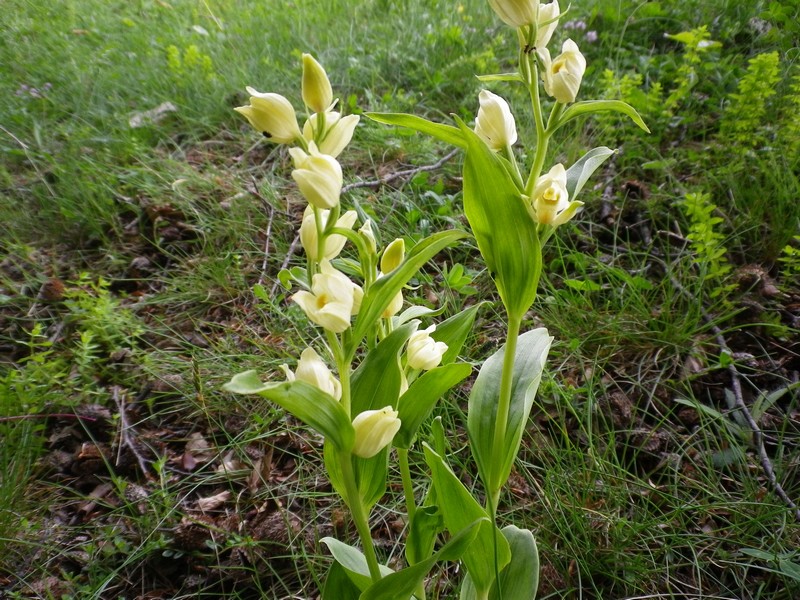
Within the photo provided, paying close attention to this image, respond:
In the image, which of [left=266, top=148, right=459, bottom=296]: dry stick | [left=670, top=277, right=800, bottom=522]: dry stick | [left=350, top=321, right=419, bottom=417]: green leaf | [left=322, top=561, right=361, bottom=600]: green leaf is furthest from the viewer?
[left=266, top=148, right=459, bottom=296]: dry stick

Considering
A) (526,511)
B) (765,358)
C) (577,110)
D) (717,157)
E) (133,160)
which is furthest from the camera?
(133,160)

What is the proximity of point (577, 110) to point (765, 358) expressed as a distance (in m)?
1.06

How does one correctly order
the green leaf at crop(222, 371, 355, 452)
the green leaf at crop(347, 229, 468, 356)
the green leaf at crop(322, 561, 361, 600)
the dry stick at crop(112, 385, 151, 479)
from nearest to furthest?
the green leaf at crop(222, 371, 355, 452) → the green leaf at crop(347, 229, 468, 356) → the green leaf at crop(322, 561, 361, 600) → the dry stick at crop(112, 385, 151, 479)

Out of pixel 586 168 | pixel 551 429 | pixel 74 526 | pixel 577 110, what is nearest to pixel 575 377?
pixel 551 429

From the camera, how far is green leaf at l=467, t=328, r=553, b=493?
0.88 m

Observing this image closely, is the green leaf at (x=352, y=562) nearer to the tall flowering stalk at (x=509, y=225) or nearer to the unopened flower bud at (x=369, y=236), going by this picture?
the tall flowering stalk at (x=509, y=225)

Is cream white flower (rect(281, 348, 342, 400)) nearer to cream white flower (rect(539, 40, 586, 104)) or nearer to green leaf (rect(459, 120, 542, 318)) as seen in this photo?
green leaf (rect(459, 120, 542, 318))

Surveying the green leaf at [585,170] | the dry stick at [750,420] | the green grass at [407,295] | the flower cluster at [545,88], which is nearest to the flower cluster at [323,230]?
the green grass at [407,295]

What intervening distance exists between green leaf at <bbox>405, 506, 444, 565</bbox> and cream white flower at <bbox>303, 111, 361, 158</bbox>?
0.55m

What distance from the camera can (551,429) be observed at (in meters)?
1.33

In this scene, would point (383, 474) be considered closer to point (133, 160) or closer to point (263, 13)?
point (133, 160)

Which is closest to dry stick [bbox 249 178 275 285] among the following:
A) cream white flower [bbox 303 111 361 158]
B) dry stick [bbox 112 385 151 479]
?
dry stick [bbox 112 385 151 479]

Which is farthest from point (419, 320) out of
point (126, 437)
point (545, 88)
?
point (126, 437)

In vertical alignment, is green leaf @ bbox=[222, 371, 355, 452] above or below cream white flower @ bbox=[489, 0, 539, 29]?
below
